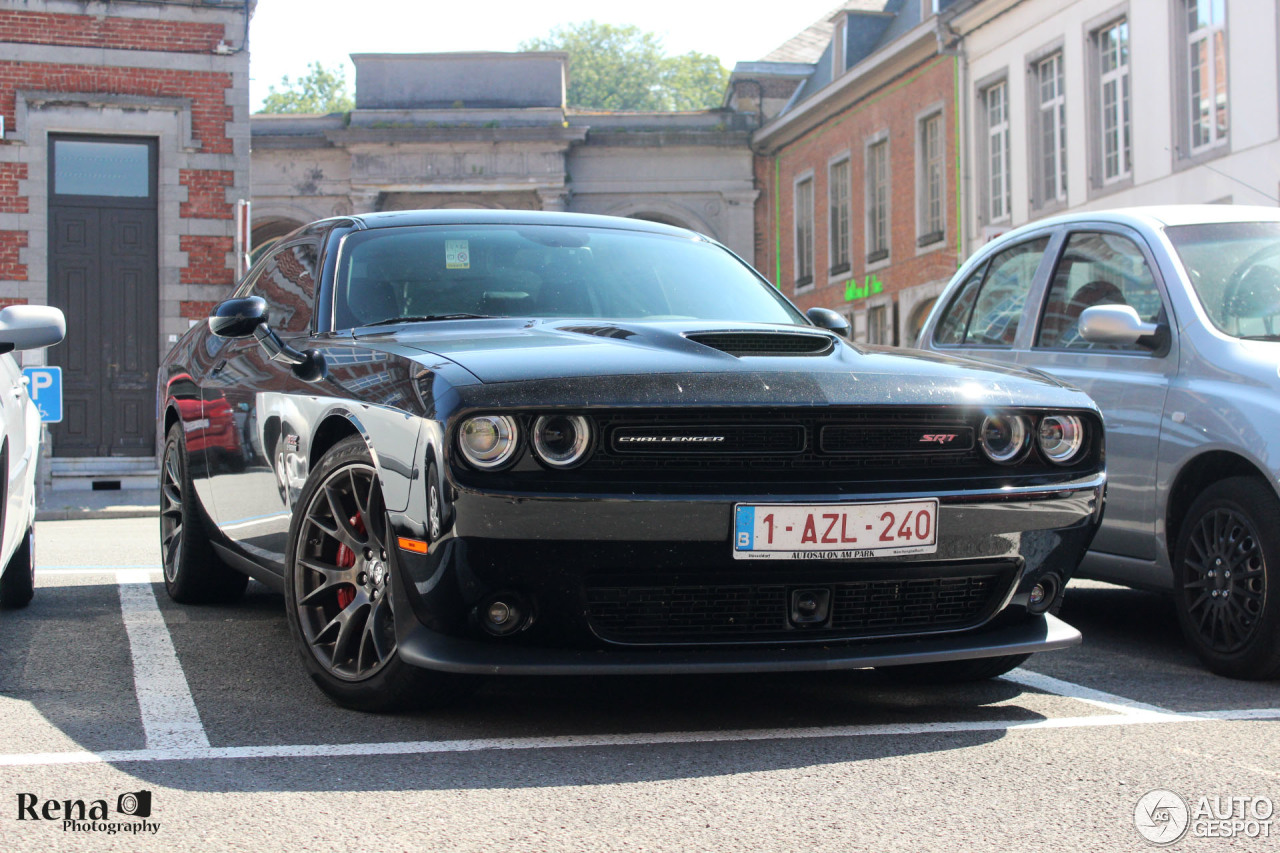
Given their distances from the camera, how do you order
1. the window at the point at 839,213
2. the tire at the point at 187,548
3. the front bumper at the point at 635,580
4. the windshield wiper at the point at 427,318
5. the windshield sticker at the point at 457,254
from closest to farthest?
the front bumper at the point at 635,580 → the windshield wiper at the point at 427,318 → the windshield sticker at the point at 457,254 → the tire at the point at 187,548 → the window at the point at 839,213

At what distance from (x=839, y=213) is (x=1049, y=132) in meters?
9.42

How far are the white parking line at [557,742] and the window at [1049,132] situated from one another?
20812 millimetres

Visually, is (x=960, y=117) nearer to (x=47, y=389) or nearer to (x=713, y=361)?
(x=47, y=389)

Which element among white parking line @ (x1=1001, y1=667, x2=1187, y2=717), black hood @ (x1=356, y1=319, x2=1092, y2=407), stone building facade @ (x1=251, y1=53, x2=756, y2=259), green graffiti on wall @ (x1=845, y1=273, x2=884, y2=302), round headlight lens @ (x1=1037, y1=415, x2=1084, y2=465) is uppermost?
stone building facade @ (x1=251, y1=53, x2=756, y2=259)

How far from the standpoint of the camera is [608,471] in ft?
11.8

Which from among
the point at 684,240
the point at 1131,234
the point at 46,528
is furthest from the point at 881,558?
the point at 46,528

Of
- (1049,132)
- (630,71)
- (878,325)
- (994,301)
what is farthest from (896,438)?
(630,71)

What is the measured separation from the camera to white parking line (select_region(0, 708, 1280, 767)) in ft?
11.6

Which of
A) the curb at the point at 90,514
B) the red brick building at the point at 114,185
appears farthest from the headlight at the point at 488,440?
the red brick building at the point at 114,185

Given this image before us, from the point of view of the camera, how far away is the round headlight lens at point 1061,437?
4.09 m

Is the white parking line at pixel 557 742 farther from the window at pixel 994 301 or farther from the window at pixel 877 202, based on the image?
the window at pixel 877 202

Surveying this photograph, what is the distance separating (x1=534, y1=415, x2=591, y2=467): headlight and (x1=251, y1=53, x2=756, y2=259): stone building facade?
32.4 meters

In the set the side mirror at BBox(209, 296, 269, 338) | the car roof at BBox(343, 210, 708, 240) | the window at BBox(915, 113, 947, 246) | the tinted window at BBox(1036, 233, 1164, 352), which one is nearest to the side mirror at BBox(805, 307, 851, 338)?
the car roof at BBox(343, 210, 708, 240)

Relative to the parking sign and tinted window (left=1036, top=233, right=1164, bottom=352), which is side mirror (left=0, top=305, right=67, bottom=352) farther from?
the parking sign
